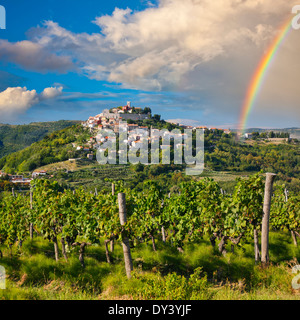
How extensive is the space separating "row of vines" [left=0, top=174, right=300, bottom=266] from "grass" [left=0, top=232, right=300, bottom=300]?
1.22ft

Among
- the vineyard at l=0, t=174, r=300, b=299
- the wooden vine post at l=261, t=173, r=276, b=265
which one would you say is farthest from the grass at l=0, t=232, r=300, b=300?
the wooden vine post at l=261, t=173, r=276, b=265

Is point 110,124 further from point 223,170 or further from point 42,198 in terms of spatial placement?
point 42,198

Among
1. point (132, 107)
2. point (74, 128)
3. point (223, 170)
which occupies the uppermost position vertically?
point (132, 107)

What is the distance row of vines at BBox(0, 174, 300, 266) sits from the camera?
6750 mm

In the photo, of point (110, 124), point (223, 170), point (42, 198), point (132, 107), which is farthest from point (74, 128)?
point (42, 198)

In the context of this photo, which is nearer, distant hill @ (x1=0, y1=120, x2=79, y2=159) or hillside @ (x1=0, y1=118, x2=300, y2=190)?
hillside @ (x1=0, y1=118, x2=300, y2=190)

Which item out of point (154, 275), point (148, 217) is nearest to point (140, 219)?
point (148, 217)

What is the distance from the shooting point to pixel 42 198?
299 inches

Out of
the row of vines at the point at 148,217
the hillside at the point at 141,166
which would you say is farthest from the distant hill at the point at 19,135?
the row of vines at the point at 148,217

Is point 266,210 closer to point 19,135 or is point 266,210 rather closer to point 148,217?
point 148,217

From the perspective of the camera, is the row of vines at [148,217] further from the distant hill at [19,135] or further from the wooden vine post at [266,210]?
the distant hill at [19,135]

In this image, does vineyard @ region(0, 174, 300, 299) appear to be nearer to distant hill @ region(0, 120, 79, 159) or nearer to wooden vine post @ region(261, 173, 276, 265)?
wooden vine post @ region(261, 173, 276, 265)
